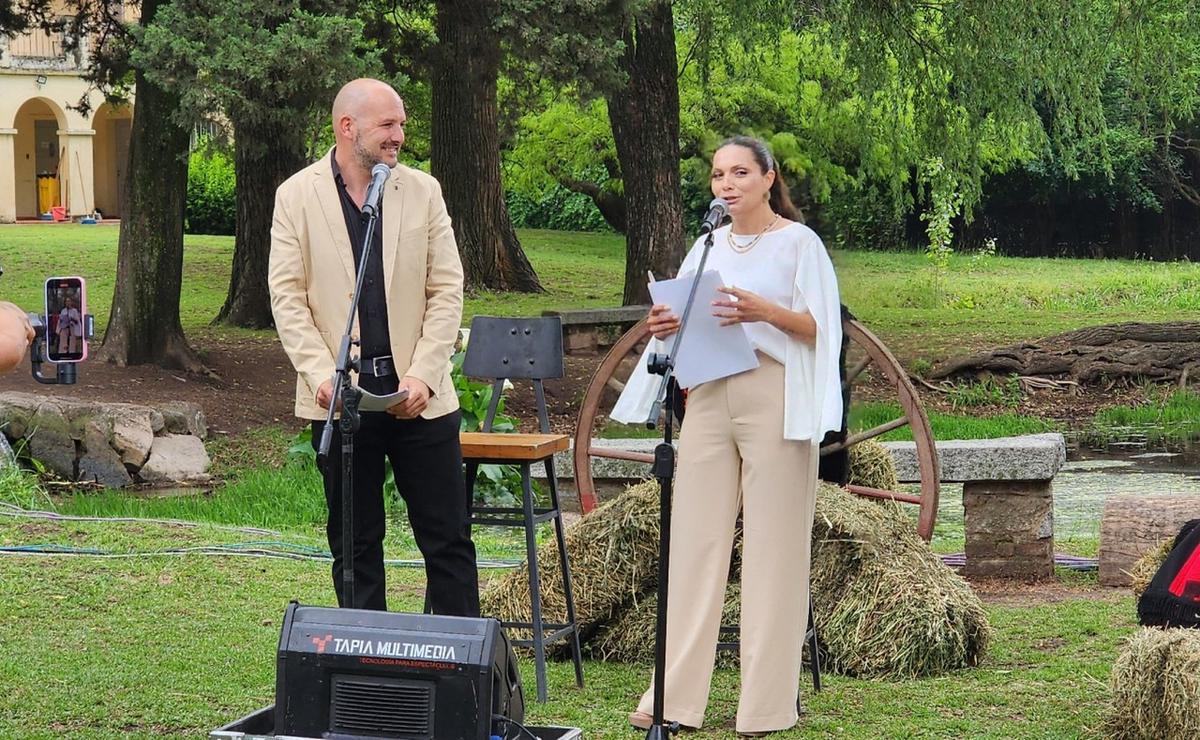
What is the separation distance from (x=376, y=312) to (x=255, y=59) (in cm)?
587

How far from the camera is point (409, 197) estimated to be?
16.1 ft

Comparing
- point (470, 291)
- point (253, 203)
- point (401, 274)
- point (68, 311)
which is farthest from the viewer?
point (470, 291)

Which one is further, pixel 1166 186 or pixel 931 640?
pixel 1166 186

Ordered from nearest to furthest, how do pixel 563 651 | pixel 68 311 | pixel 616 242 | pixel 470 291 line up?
1. pixel 68 311
2. pixel 563 651
3. pixel 470 291
4. pixel 616 242

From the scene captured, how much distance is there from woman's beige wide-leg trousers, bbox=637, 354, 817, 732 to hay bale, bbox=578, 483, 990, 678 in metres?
0.84

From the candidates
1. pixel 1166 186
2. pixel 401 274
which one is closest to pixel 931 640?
pixel 401 274

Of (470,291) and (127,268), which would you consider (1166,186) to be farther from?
(127,268)

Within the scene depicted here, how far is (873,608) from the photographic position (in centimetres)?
582

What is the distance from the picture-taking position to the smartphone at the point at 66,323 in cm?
366

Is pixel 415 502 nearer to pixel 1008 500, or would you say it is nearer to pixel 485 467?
pixel 1008 500

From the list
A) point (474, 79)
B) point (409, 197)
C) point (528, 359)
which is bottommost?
point (528, 359)

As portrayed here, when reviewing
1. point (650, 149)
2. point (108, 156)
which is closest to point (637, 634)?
point (650, 149)

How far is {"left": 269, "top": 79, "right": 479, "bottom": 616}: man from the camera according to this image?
4.75 m

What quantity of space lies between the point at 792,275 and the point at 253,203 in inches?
453
